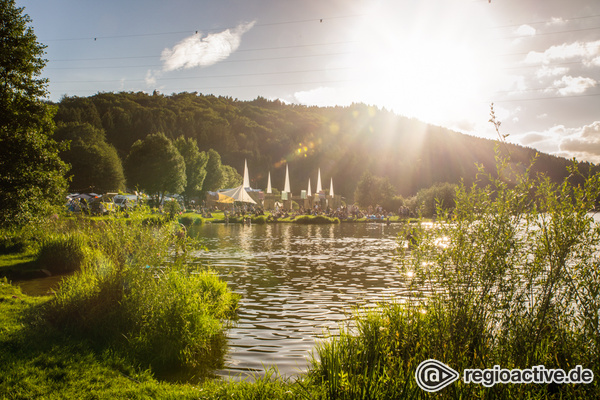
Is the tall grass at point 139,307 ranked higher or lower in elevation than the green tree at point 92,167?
lower

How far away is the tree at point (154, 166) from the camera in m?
64.4

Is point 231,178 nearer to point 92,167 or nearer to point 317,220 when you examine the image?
point 92,167

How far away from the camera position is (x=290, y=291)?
15.7m

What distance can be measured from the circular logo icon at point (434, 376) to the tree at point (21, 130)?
17525mm

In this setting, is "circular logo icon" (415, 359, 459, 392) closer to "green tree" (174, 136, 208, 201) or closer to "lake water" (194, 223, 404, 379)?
"lake water" (194, 223, 404, 379)

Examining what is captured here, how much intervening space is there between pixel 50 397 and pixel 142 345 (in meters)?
2.38

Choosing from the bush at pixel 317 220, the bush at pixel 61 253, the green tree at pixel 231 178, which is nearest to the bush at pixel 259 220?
the bush at pixel 317 220

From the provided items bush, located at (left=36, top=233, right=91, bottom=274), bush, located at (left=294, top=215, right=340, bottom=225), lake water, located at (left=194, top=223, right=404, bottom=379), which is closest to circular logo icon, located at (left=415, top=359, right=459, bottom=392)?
lake water, located at (left=194, top=223, right=404, bottom=379)

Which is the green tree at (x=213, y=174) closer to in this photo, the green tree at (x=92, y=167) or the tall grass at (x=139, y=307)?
the green tree at (x=92, y=167)

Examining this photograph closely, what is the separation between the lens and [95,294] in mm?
8328

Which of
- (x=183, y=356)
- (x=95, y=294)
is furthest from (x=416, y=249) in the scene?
(x=95, y=294)

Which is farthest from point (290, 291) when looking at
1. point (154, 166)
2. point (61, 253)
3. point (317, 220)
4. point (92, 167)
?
point (92, 167)

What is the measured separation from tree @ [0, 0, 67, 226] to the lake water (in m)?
8.00

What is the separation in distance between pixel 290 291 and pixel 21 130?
13.1 meters
